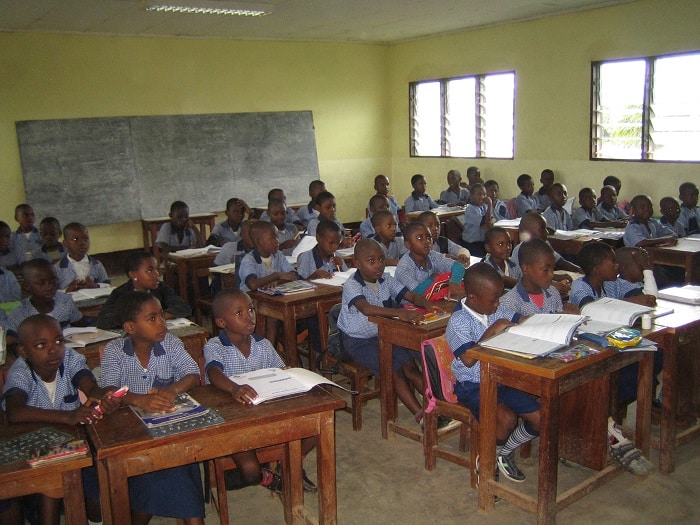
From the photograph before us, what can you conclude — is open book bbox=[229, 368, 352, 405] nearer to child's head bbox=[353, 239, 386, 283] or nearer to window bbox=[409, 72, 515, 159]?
child's head bbox=[353, 239, 386, 283]

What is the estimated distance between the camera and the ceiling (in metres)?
6.87

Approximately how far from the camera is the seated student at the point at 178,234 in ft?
22.0

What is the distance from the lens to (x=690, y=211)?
→ 20.9ft

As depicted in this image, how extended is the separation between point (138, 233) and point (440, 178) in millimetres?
4407

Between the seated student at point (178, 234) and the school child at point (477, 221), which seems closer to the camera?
the seated student at point (178, 234)

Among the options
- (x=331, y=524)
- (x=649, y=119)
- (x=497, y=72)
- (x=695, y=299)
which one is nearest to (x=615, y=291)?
(x=695, y=299)

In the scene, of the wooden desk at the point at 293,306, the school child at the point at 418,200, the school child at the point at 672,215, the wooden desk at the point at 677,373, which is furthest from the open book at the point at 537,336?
the school child at the point at 418,200

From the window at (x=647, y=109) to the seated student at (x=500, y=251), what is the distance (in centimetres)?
409

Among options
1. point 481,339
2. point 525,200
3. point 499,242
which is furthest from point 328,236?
point 525,200

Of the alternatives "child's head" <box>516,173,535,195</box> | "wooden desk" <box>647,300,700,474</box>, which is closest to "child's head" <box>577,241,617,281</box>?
"wooden desk" <box>647,300,700,474</box>

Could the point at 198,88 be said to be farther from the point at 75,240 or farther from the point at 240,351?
the point at 240,351

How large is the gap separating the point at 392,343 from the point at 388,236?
1.63 m

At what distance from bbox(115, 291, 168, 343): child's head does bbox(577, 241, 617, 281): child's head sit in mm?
2046

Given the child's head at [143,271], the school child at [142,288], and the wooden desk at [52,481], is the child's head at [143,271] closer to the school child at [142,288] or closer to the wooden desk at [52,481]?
the school child at [142,288]
